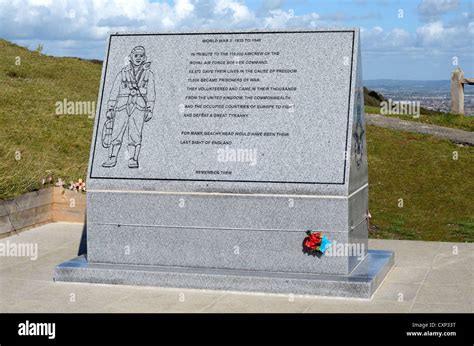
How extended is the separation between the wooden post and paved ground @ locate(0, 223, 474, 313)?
13.6 meters

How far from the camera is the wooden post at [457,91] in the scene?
73.3ft

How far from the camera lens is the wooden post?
2234 centimetres

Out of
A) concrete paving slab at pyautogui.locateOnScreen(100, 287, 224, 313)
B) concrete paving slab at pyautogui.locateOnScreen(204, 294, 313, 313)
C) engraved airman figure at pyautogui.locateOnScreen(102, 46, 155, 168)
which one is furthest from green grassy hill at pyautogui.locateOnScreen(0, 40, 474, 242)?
concrete paving slab at pyautogui.locateOnScreen(204, 294, 313, 313)

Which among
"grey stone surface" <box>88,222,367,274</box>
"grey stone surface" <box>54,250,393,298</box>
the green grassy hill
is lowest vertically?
"grey stone surface" <box>54,250,393,298</box>

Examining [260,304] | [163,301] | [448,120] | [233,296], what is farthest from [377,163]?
[163,301]

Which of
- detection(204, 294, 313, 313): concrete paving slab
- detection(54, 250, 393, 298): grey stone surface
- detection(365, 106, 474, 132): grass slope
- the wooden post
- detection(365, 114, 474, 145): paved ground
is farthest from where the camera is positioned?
the wooden post

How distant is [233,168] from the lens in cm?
833

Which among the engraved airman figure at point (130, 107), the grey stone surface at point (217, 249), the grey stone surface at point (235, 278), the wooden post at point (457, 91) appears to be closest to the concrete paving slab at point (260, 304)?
the grey stone surface at point (235, 278)

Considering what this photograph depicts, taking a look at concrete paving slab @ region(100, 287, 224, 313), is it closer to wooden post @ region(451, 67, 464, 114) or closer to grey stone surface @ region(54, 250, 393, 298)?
grey stone surface @ region(54, 250, 393, 298)

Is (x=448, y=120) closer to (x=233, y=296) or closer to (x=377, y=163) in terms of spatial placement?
(x=377, y=163)
